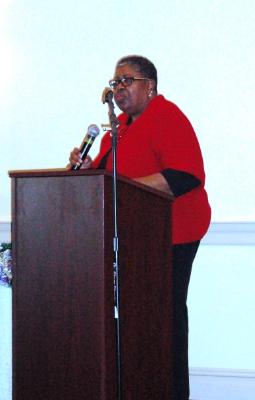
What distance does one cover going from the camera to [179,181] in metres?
2.42

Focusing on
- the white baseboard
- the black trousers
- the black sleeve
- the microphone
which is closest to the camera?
the microphone

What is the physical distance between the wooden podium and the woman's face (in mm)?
695

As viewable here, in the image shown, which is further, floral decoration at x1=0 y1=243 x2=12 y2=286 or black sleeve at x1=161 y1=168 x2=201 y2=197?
floral decoration at x1=0 y1=243 x2=12 y2=286

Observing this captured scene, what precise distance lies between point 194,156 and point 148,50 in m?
1.07

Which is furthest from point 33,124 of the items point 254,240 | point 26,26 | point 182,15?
point 254,240

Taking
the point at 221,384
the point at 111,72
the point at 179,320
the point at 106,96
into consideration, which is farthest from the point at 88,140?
the point at 221,384

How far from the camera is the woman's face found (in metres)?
2.62

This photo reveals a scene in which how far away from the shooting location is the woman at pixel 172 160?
247cm

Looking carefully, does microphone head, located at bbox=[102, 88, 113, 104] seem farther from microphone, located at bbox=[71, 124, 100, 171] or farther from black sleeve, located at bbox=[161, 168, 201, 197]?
black sleeve, located at bbox=[161, 168, 201, 197]

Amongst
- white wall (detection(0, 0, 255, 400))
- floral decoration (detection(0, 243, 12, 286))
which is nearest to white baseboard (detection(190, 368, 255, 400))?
white wall (detection(0, 0, 255, 400))

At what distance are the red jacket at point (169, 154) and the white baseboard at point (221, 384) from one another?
3.16 feet

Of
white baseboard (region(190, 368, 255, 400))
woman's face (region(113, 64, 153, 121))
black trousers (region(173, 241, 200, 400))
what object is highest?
woman's face (region(113, 64, 153, 121))

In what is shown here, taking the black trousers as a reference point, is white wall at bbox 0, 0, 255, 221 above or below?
above

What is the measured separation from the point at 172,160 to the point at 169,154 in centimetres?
3
